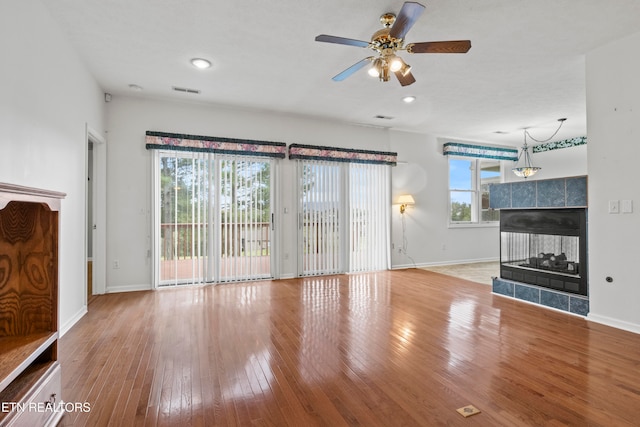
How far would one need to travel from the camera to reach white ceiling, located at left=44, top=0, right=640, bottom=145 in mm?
2648

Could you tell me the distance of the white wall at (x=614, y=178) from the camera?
118 inches

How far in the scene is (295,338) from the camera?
2.83 m

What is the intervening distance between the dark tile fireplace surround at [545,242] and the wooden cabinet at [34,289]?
451 centimetres

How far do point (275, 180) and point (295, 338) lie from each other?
121 inches

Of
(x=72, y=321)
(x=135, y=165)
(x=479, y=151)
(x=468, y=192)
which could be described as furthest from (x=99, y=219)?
(x=479, y=151)

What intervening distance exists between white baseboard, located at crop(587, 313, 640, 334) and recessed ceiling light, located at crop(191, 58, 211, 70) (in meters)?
4.87

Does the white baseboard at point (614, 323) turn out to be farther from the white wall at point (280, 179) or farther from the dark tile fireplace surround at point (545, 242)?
the white wall at point (280, 179)

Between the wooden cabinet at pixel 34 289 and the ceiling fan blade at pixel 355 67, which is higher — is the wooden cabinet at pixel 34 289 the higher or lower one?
the lower one

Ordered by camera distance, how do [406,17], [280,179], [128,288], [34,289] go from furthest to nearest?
[280,179], [128,288], [406,17], [34,289]

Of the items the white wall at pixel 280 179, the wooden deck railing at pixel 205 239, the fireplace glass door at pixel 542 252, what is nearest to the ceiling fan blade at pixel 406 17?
the fireplace glass door at pixel 542 252

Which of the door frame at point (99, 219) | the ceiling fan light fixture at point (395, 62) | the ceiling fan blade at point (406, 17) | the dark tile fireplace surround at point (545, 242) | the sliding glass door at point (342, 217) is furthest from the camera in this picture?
the sliding glass door at point (342, 217)

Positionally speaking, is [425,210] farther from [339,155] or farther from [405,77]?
[405,77]

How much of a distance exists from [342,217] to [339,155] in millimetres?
1120

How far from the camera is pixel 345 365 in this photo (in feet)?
7.61
